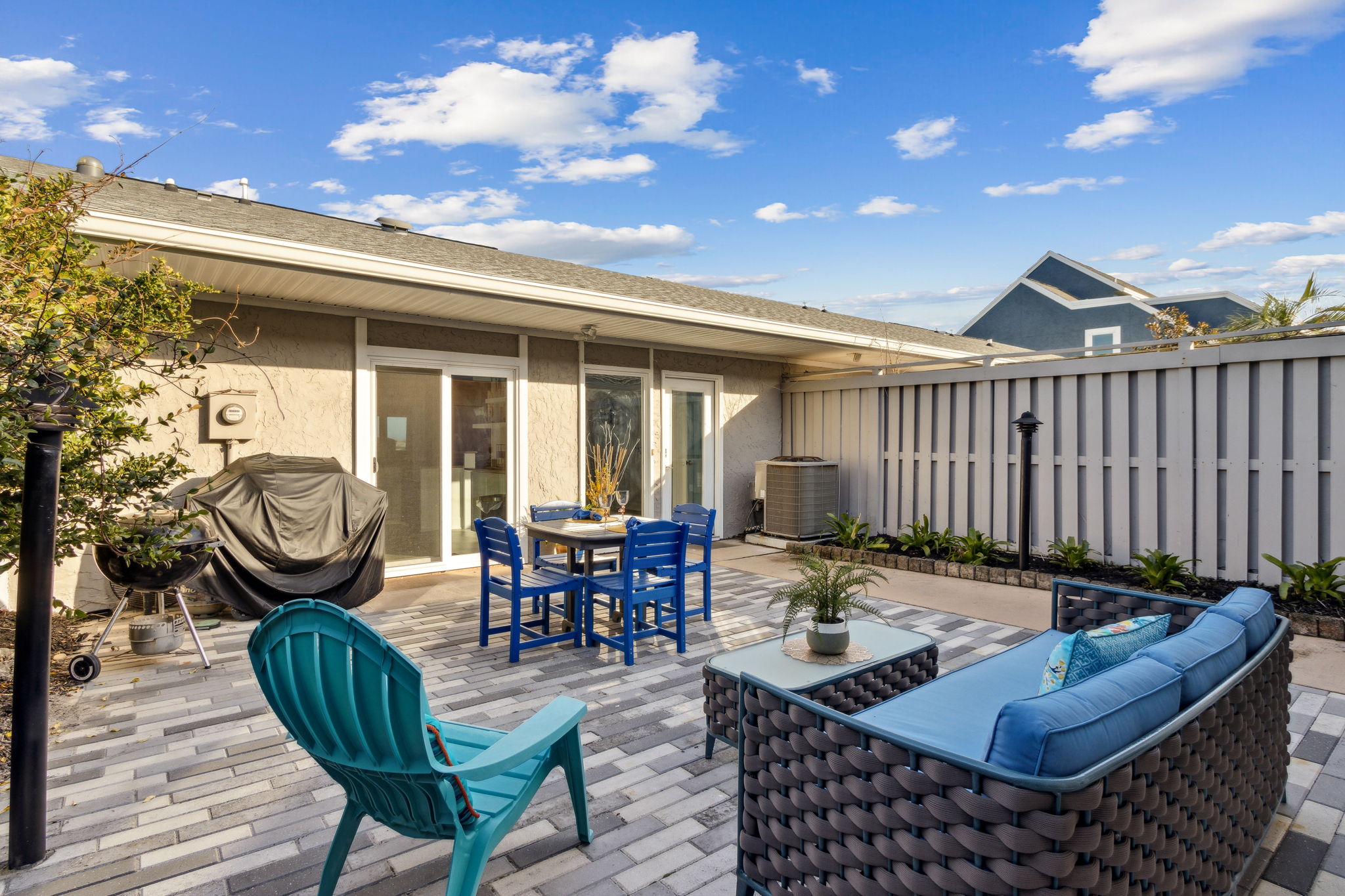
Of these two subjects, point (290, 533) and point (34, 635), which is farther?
point (290, 533)

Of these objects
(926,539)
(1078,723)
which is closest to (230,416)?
(1078,723)

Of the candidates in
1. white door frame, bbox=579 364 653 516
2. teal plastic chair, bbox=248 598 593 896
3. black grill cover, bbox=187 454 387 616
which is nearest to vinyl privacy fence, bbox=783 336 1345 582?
white door frame, bbox=579 364 653 516

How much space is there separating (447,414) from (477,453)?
0.50 metres

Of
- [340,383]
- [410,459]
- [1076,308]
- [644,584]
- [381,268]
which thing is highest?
[1076,308]

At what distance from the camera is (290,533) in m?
4.89

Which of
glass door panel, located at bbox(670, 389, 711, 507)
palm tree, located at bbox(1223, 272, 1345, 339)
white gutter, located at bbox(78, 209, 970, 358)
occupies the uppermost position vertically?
palm tree, located at bbox(1223, 272, 1345, 339)

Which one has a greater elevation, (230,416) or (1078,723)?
(230,416)

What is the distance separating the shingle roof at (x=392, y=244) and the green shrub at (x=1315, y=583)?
483 centimetres

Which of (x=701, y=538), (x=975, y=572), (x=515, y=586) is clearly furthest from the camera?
(x=975, y=572)

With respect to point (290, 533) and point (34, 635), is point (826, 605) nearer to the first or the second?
point (34, 635)

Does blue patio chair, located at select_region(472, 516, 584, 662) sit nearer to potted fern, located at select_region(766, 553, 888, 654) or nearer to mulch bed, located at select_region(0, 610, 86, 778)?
potted fern, located at select_region(766, 553, 888, 654)

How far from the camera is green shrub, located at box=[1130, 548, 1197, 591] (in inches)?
213

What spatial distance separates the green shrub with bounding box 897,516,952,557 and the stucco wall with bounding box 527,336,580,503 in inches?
143

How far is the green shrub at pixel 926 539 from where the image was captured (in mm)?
7129
